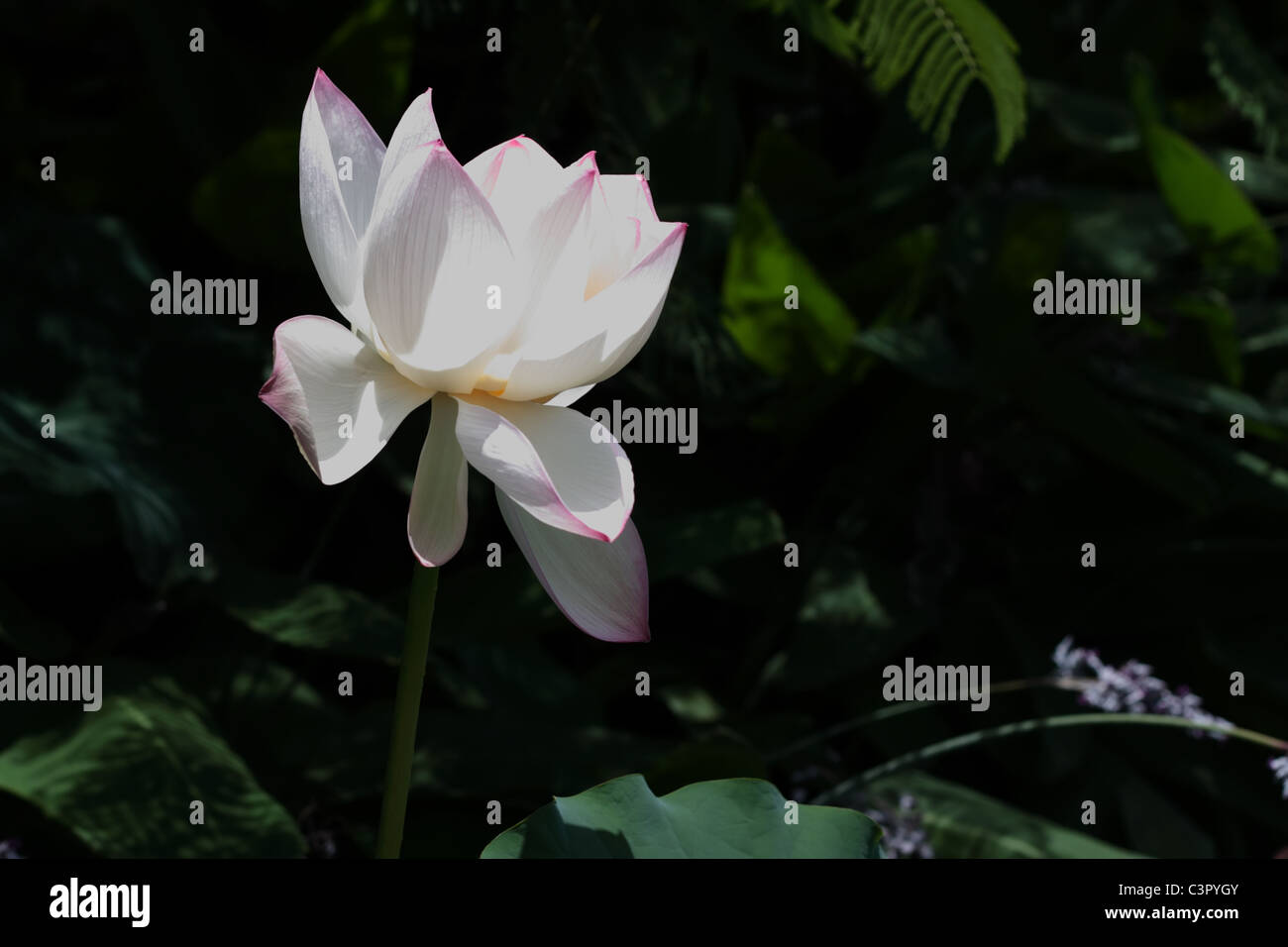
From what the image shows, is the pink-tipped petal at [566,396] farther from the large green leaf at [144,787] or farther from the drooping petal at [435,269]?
the large green leaf at [144,787]

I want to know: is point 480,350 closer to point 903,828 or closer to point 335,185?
point 335,185

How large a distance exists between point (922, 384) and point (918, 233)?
0.14 metres

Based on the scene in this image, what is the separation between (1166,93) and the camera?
60.3 inches

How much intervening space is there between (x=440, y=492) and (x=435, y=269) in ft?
0.18

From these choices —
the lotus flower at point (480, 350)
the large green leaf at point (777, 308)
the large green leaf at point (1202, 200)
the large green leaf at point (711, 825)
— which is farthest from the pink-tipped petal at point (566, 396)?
the large green leaf at point (1202, 200)

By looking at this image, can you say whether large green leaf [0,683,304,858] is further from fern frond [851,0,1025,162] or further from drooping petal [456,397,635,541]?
fern frond [851,0,1025,162]

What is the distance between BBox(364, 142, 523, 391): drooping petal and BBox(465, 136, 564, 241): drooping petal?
0.09 ft

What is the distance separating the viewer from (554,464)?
286 millimetres

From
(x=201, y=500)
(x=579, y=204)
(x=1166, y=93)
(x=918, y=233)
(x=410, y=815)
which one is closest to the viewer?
(x=579, y=204)

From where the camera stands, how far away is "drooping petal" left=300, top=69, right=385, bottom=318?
30 centimetres

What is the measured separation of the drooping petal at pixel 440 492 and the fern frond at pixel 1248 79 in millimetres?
1036

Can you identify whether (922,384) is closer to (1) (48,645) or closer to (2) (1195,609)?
(2) (1195,609)

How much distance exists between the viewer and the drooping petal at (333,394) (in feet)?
0.88
